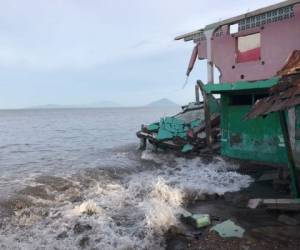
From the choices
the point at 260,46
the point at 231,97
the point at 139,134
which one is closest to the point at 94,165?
the point at 139,134

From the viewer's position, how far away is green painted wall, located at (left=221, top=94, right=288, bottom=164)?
10742 mm

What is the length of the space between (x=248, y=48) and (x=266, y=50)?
3.21 ft

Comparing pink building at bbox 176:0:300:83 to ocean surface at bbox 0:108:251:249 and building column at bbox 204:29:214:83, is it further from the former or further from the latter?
ocean surface at bbox 0:108:251:249

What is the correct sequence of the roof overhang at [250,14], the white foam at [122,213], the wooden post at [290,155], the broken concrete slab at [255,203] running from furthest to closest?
1. the roof overhang at [250,14]
2. the broken concrete slab at [255,203]
3. the wooden post at [290,155]
4. the white foam at [122,213]

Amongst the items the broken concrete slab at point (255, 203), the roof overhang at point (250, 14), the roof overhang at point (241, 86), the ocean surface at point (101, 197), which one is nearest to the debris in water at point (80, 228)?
the ocean surface at point (101, 197)

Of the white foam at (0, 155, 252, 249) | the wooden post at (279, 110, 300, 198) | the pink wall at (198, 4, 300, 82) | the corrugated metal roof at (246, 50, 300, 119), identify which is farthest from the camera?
the pink wall at (198, 4, 300, 82)

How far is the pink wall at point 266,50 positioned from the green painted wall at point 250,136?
7.54 ft

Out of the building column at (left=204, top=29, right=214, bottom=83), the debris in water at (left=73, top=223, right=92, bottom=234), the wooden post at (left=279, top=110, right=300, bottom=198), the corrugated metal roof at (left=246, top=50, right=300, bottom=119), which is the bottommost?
the debris in water at (left=73, top=223, right=92, bottom=234)

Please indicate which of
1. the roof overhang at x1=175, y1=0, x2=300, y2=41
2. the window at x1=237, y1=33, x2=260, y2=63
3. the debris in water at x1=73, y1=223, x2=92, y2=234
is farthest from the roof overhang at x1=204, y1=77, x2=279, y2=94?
the debris in water at x1=73, y1=223, x2=92, y2=234

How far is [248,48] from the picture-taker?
14.1 m

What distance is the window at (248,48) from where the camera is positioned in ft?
44.6

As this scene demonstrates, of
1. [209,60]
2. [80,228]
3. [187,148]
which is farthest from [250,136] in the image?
[80,228]

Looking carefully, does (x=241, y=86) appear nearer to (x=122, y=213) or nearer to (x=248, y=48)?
(x=248, y=48)

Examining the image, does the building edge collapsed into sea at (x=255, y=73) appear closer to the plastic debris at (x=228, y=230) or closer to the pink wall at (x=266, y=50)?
the pink wall at (x=266, y=50)
